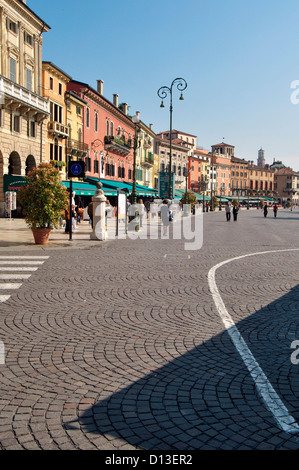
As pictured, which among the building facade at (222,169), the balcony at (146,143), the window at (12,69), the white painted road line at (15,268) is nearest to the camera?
the white painted road line at (15,268)

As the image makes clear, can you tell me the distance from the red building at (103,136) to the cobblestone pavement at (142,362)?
2791 centimetres

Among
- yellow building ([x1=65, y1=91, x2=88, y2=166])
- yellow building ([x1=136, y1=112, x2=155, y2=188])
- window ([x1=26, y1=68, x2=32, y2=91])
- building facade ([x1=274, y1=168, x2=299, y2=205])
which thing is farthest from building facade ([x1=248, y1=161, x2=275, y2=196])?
window ([x1=26, y1=68, x2=32, y2=91])

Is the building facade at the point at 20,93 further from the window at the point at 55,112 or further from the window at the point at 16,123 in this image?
the window at the point at 55,112

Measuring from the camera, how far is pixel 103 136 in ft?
150

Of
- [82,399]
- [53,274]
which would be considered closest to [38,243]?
[53,274]

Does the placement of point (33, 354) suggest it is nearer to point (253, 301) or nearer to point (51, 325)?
point (51, 325)

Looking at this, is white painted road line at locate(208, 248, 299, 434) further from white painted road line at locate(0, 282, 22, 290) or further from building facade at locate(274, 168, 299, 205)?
building facade at locate(274, 168, 299, 205)

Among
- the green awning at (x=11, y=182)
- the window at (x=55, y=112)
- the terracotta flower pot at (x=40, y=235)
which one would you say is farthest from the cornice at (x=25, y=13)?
the terracotta flower pot at (x=40, y=235)

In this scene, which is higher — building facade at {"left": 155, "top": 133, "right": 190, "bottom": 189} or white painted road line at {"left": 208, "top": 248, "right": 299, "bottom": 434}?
building facade at {"left": 155, "top": 133, "right": 190, "bottom": 189}

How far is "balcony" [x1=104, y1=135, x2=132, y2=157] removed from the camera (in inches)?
1802

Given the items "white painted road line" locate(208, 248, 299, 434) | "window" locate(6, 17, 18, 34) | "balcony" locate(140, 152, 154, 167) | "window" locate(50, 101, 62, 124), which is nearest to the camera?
"white painted road line" locate(208, 248, 299, 434)

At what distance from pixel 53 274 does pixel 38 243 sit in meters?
5.93

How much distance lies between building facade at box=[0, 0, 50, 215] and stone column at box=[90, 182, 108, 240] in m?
12.7

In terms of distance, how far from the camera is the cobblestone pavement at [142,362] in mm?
3163
